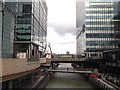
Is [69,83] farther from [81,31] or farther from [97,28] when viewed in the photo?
[81,31]

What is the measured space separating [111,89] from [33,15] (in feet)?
141

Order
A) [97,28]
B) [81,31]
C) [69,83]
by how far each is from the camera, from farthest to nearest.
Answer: [81,31], [97,28], [69,83]

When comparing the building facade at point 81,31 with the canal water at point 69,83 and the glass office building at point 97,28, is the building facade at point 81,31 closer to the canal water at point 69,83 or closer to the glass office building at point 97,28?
the glass office building at point 97,28

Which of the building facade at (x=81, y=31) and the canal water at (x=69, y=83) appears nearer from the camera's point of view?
the canal water at (x=69, y=83)

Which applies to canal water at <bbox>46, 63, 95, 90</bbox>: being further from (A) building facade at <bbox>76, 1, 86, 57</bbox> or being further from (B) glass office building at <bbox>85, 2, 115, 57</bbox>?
(A) building facade at <bbox>76, 1, 86, 57</bbox>

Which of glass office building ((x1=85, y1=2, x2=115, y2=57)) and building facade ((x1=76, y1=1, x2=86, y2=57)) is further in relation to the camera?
building facade ((x1=76, y1=1, x2=86, y2=57))

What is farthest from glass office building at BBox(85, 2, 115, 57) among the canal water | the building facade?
the canal water

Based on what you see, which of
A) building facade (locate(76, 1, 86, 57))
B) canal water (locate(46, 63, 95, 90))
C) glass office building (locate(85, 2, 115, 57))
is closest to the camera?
canal water (locate(46, 63, 95, 90))

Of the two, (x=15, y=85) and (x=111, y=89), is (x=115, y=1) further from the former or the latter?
(x=15, y=85)

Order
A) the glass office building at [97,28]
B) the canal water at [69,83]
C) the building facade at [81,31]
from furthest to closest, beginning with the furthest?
the building facade at [81,31] < the glass office building at [97,28] < the canal water at [69,83]

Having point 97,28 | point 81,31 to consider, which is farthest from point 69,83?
point 81,31

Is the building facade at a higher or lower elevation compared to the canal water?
higher

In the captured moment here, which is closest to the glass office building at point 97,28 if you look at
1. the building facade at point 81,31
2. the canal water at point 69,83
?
the building facade at point 81,31

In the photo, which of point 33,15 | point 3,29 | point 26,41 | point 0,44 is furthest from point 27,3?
point 0,44
